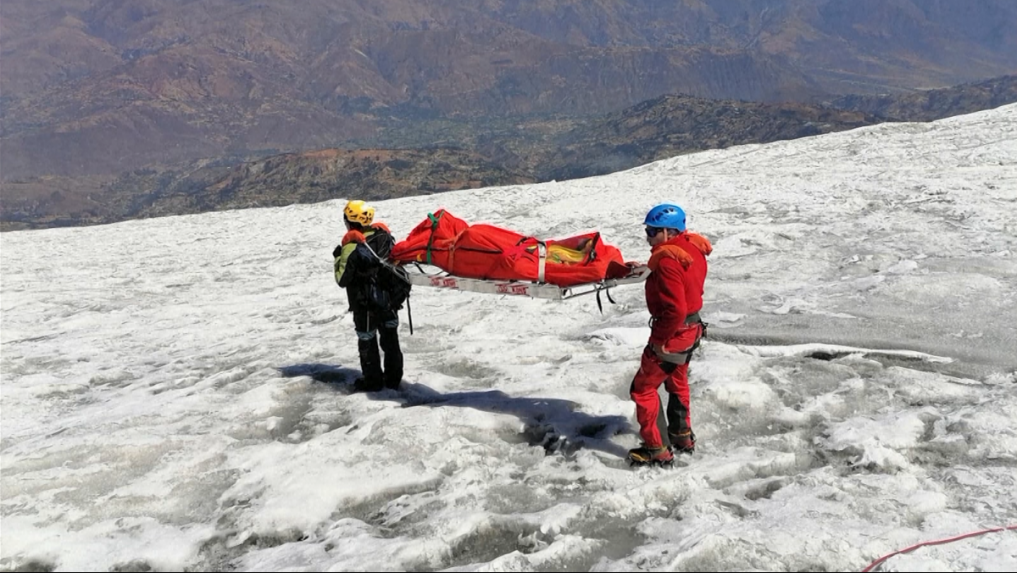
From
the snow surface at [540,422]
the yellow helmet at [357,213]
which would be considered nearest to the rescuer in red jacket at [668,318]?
the snow surface at [540,422]

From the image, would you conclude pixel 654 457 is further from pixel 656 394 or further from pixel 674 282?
pixel 674 282

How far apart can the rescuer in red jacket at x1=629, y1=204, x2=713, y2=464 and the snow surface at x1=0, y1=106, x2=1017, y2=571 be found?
43 centimetres

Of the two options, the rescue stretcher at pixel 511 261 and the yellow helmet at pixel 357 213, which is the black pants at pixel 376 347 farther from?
the yellow helmet at pixel 357 213

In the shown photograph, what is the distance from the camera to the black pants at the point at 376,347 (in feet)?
26.6

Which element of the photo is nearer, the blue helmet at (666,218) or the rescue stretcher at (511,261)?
the blue helmet at (666,218)

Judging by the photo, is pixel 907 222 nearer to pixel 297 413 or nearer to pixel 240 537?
pixel 297 413

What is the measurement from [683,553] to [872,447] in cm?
244

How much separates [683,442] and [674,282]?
1574mm

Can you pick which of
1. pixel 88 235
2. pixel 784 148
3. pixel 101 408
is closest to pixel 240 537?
pixel 101 408

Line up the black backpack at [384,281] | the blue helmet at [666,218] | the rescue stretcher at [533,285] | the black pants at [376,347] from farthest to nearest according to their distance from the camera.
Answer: the black pants at [376,347], the black backpack at [384,281], the rescue stretcher at [533,285], the blue helmet at [666,218]

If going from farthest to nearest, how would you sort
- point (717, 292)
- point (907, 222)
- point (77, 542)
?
point (907, 222) → point (717, 292) → point (77, 542)

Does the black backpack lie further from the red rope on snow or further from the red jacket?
the red rope on snow

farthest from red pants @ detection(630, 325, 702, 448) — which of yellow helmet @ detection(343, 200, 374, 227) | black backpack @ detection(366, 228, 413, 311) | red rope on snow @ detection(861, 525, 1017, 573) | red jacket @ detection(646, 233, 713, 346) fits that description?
yellow helmet @ detection(343, 200, 374, 227)

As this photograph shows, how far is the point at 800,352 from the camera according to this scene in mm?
8508
